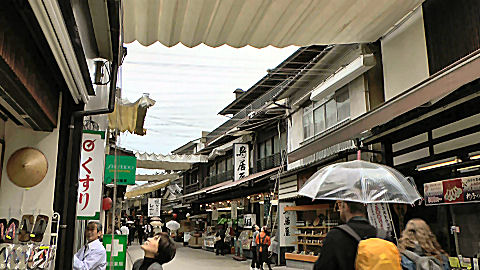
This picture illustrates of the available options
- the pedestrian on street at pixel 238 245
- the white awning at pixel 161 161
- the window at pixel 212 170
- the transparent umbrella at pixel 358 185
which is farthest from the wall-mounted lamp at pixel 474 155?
the window at pixel 212 170

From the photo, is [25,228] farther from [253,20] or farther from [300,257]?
[300,257]

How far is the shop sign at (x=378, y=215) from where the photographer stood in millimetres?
8859

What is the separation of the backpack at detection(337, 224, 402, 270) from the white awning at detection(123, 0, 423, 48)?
319 cm

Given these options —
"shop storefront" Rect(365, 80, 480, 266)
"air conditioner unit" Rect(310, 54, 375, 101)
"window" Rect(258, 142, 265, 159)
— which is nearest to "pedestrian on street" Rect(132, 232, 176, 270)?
"shop storefront" Rect(365, 80, 480, 266)

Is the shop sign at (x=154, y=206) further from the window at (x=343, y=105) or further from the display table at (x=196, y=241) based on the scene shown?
the window at (x=343, y=105)

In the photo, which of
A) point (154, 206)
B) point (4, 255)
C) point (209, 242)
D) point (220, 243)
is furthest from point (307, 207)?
point (154, 206)

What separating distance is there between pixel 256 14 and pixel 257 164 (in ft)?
56.5

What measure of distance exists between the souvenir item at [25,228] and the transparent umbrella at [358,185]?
9.77ft

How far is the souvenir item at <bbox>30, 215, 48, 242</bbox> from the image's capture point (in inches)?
160

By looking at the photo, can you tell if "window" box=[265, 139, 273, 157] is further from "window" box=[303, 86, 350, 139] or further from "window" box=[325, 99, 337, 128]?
"window" box=[325, 99, 337, 128]

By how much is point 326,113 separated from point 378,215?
6.36 m

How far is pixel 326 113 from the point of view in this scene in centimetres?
1478

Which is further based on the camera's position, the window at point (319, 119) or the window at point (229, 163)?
the window at point (229, 163)

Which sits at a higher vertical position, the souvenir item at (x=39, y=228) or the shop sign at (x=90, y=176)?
the shop sign at (x=90, y=176)
